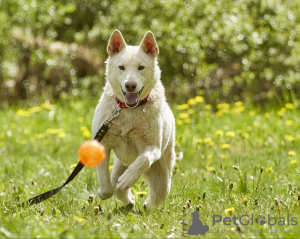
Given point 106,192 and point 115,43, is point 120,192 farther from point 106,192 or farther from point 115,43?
point 115,43

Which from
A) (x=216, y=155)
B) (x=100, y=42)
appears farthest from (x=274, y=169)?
(x=100, y=42)

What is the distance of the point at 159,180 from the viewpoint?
4.21m

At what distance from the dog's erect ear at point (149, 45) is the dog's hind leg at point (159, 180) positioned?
89cm

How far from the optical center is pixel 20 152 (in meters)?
6.56

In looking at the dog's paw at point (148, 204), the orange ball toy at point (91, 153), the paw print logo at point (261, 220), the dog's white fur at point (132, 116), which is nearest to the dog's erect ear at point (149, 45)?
the dog's white fur at point (132, 116)

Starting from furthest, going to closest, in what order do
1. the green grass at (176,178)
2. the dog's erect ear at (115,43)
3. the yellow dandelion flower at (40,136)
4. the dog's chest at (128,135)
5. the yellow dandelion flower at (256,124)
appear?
the yellow dandelion flower at (40,136) < the yellow dandelion flower at (256,124) < the dog's erect ear at (115,43) < the dog's chest at (128,135) < the green grass at (176,178)

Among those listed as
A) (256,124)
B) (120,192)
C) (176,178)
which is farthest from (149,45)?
(256,124)

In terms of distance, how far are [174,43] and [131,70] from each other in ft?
14.3

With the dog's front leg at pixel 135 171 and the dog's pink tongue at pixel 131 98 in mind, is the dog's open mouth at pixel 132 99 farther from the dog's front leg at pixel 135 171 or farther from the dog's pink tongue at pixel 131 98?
the dog's front leg at pixel 135 171

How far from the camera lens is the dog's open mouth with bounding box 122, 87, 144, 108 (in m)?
3.71

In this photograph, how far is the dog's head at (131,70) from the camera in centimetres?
371

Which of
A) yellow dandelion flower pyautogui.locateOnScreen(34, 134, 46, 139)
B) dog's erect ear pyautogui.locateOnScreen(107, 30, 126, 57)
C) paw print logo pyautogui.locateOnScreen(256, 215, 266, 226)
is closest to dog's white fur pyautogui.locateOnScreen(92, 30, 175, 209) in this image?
dog's erect ear pyautogui.locateOnScreen(107, 30, 126, 57)

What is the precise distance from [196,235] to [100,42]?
6.66m

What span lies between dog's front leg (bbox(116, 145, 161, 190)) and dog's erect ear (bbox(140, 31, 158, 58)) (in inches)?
35.3
